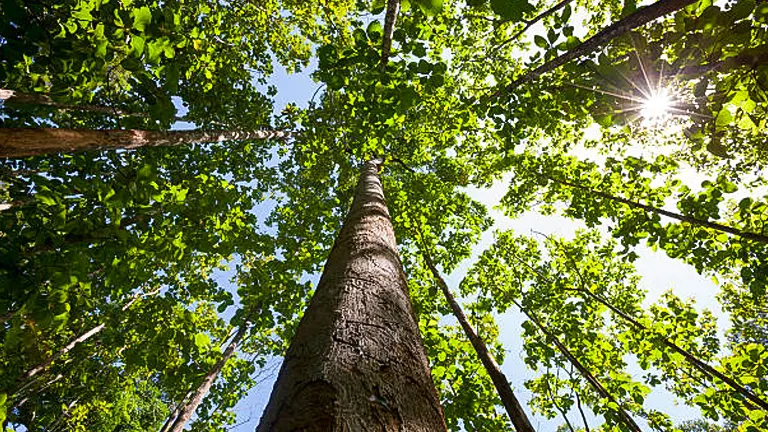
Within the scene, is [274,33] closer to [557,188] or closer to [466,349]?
[557,188]

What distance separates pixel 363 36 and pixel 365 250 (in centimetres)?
147

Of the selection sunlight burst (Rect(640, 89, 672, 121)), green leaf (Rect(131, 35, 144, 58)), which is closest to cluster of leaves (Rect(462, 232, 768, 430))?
sunlight burst (Rect(640, 89, 672, 121))

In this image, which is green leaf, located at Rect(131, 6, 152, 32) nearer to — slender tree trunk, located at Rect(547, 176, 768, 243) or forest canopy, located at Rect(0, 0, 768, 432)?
forest canopy, located at Rect(0, 0, 768, 432)

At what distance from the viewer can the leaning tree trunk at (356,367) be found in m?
0.66

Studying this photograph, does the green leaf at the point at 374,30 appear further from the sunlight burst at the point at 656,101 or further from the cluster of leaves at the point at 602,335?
the cluster of leaves at the point at 602,335

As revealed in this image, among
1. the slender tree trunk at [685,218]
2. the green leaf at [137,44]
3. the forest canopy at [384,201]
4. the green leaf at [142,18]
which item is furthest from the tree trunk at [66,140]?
the slender tree trunk at [685,218]

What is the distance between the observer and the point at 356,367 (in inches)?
32.0

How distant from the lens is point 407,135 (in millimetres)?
6953

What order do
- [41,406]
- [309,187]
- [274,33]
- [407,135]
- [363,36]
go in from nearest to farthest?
[363,36], [407,135], [274,33], [309,187], [41,406]

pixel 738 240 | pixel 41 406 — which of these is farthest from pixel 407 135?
pixel 41 406

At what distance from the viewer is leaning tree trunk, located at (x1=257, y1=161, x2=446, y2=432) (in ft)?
2.17

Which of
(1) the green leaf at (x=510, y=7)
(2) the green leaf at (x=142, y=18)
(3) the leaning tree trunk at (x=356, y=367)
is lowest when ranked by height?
(3) the leaning tree trunk at (x=356, y=367)

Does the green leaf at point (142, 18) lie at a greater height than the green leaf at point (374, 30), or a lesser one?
lesser

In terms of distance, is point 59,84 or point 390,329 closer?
point 390,329
